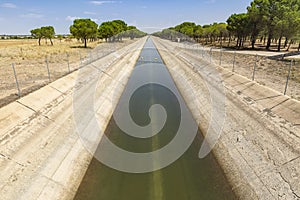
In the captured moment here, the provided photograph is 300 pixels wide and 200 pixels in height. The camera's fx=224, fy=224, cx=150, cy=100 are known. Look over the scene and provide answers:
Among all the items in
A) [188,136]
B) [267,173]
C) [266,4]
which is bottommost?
[188,136]

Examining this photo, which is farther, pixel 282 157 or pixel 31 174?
pixel 282 157

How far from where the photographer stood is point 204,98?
20.4 m

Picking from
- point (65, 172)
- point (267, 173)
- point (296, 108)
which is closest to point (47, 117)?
point (65, 172)

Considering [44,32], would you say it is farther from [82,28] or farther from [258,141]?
[258,141]

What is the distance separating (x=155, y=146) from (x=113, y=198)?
4.97 meters

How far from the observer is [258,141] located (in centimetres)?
1138

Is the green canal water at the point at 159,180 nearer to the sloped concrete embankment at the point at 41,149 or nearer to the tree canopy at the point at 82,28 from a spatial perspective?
the sloped concrete embankment at the point at 41,149

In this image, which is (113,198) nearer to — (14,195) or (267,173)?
(14,195)

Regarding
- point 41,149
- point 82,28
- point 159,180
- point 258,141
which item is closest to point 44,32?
point 82,28

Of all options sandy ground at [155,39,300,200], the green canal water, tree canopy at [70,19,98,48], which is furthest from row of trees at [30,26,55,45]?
the green canal water

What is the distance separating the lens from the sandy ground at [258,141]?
9.08 m

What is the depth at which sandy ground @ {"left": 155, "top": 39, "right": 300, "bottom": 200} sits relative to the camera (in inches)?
357

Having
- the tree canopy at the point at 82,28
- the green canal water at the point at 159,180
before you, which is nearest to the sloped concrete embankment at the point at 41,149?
the green canal water at the point at 159,180

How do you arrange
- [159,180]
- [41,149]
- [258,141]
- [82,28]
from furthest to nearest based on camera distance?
[82,28] < [258,141] < [159,180] < [41,149]
